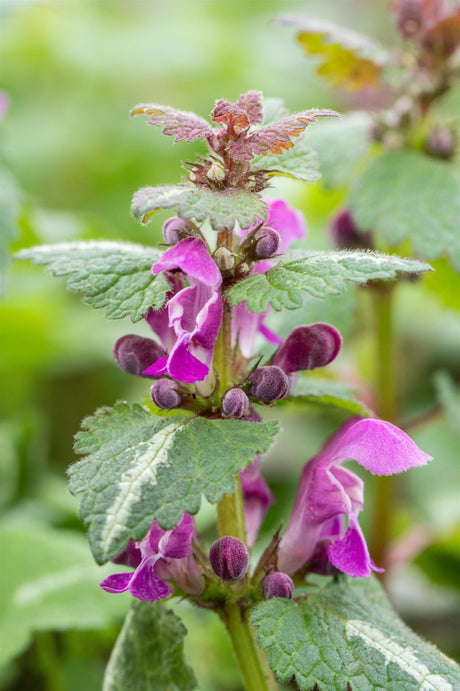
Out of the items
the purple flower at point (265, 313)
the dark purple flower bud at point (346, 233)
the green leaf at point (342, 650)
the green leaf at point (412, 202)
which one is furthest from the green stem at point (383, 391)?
the green leaf at point (342, 650)

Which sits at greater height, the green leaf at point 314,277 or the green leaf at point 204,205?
the green leaf at point 204,205

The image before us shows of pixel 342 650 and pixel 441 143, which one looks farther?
pixel 441 143

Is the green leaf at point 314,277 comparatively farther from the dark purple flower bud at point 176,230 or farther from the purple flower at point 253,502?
the purple flower at point 253,502

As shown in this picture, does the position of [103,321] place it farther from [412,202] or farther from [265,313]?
[265,313]

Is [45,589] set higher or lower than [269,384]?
lower

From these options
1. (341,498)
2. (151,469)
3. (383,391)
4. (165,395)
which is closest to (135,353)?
(165,395)

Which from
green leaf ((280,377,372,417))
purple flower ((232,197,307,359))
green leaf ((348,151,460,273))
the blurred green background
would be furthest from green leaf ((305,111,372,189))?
green leaf ((280,377,372,417))
